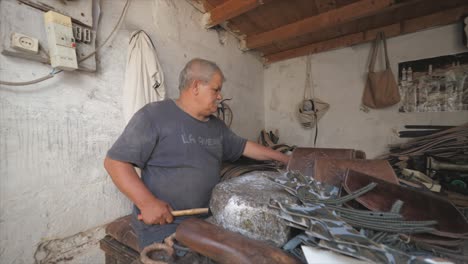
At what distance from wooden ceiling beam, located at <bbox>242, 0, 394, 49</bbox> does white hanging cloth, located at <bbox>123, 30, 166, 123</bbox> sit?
4.96 feet

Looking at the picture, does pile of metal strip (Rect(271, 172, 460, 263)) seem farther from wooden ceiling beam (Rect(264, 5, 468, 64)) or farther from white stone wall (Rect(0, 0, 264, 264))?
wooden ceiling beam (Rect(264, 5, 468, 64))

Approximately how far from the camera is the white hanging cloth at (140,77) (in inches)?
50.2

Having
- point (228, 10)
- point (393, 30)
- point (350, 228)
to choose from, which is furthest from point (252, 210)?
point (393, 30)

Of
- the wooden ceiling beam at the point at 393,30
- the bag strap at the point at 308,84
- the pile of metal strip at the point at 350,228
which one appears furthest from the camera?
the bag strap at the point at 308,84

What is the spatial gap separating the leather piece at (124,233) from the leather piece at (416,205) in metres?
1.01

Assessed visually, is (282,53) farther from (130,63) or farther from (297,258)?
(297,258)

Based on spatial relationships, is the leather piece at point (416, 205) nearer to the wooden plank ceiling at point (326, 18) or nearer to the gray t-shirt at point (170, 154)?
the gray t-shirt at point (170, 154)

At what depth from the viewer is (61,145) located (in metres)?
1.04

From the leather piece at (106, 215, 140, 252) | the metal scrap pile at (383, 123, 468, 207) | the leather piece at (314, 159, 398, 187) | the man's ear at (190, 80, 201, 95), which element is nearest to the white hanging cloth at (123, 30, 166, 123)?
the man's ear at (190, 80, 201, 95)

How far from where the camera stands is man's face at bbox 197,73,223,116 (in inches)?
43.4

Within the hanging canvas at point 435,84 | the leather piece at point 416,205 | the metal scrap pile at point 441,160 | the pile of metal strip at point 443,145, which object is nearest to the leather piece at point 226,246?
the leather piece at point 416,205

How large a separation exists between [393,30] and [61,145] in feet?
10.4

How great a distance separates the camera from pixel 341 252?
412 mm

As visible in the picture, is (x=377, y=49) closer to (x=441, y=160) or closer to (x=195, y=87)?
(x=441, y=160)
